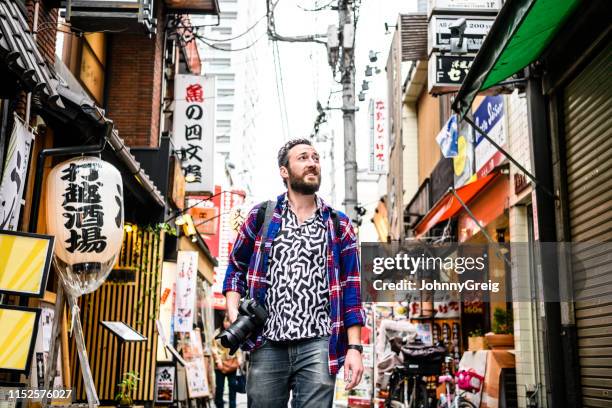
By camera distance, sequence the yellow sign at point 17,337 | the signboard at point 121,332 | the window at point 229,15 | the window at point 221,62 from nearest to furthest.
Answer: the yellow sign at point 17,337, the signboard at point 121,332, the window at point 221,62, the window at point 229,15

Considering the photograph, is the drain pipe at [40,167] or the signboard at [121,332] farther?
the signboard at [121,332]

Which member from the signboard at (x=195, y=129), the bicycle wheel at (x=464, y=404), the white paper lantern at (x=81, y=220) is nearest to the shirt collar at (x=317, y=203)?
the white paper lantern at (x=81, y=220)

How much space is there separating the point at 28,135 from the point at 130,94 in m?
8.44

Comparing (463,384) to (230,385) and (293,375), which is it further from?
(293,375)

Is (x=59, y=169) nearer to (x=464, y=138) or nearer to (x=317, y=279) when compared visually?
(x=317, y=279)

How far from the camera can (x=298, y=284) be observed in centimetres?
394

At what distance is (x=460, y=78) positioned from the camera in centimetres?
1098

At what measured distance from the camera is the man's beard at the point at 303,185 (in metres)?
4.09

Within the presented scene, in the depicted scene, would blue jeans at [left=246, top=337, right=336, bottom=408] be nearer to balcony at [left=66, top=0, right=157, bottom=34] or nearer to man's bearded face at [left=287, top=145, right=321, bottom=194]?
man's bearded face at [left=287, top=145, right=321, bottom=194]

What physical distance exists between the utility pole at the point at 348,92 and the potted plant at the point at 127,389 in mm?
6781

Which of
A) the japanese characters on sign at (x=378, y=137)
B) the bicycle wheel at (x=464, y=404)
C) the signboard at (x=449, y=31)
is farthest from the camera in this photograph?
the japanese characters on sign at (x=378, y=137)

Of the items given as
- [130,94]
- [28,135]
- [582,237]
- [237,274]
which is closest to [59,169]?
[28,135]

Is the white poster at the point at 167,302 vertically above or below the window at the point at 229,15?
below

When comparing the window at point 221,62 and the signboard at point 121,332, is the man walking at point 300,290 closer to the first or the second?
the signboard at point 121,332
